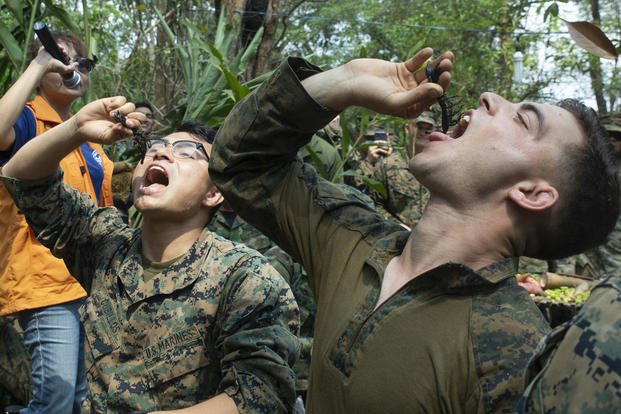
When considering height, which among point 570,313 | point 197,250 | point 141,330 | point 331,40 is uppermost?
point 197,250

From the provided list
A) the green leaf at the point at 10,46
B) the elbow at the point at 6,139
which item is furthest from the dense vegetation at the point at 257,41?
the elbow at the point at 6,139

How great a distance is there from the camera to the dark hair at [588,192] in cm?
162

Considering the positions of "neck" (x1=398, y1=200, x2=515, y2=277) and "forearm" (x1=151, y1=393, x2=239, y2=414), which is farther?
"forearm" (x1=151, y1=393, x2=239, y2=414)

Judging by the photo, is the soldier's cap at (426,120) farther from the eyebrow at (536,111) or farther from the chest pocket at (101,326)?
the eyebrow at (536,111)

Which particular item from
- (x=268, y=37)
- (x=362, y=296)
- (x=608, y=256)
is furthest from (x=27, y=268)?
(x=608, y=256)

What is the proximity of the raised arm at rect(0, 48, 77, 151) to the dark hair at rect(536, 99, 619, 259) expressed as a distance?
2.20 meters

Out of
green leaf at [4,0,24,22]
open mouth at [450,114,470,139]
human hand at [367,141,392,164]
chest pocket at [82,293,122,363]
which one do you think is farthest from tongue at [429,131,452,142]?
human hand at [367,141,392,164]

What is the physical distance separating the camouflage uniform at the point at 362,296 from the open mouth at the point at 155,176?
0.55 meters

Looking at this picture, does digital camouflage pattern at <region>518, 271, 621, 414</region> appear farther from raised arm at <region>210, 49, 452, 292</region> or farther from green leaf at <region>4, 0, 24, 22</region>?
green leaf at <region>4, 0, 24, 22</region>

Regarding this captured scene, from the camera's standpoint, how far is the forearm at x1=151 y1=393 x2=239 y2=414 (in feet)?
6.53

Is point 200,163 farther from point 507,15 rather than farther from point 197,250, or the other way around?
point 507,15

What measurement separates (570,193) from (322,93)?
667 millimetres

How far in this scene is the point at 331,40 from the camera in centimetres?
2228

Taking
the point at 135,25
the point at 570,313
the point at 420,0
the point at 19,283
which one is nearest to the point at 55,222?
the point at 19,283
